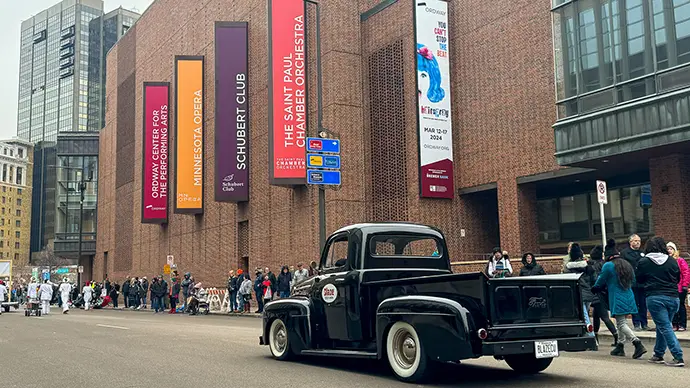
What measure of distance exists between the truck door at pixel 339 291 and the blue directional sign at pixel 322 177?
10611 millimetres

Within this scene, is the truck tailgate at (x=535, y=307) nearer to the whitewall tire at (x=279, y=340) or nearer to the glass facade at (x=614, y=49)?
the whitewall tire at (x=279, y=340)

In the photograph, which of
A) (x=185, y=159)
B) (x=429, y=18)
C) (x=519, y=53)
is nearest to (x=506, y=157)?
(x=519, y=53)

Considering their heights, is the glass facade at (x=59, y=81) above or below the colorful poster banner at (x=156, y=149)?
above

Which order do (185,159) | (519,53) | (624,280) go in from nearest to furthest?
1. (624,280)
2. (519,53)
3. (185,159)

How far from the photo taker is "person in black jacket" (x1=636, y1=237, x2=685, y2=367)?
9523mm

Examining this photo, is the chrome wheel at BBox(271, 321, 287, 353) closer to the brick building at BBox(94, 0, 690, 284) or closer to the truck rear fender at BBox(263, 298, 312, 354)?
the truck rear fender at BBox(263, 298, 312, 354)

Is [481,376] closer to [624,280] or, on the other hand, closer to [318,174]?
[624,280]

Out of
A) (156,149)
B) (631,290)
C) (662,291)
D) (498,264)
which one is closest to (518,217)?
(498,264)

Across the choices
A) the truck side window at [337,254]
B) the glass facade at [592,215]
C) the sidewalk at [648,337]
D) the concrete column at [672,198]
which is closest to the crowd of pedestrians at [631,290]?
the sidewalk at [648,337]

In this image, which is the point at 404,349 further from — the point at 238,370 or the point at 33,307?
the point at 33,307

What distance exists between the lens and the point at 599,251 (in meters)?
12.8

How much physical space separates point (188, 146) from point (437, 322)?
34.3 m

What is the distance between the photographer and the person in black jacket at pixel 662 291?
31.2 feet

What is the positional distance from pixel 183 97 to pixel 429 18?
18112mm
